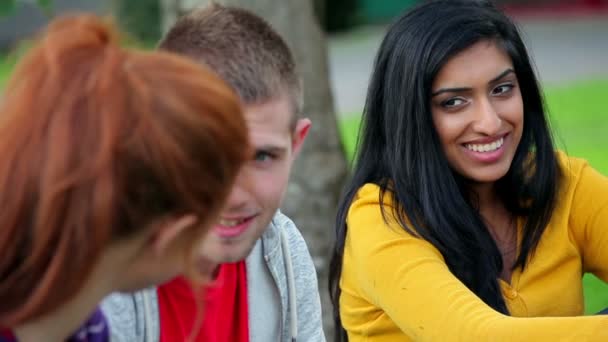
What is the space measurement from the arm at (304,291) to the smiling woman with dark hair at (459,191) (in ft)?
0.71

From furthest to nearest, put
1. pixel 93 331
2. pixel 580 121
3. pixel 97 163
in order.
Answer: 1. pixel 580 121
2. pixel 93 331
3. pixel 97 163

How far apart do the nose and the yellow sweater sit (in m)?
0.32

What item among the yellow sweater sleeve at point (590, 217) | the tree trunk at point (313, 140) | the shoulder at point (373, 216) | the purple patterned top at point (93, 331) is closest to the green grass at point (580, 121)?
the tree trunk at point (313, 140)

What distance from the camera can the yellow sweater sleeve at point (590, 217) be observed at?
315 centimetres

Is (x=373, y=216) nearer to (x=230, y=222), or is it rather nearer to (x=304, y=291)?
(x=304, y=291)

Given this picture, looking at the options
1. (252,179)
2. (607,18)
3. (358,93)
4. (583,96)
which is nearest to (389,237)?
(252,179)

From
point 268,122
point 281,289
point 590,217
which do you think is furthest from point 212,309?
point 590,217

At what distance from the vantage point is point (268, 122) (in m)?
2.27

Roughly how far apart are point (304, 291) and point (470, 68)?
2.43 ft

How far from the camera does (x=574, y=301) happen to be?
3164 millimetres

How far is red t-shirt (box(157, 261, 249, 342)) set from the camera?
8.05ft

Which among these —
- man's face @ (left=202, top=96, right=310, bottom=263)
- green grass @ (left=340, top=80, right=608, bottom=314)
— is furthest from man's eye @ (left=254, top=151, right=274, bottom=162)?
green grass @ (left=340, top=80, right=608, bottom=314)

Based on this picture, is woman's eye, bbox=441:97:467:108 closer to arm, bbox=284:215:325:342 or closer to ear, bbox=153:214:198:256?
arm, bbox=284:215:325:342

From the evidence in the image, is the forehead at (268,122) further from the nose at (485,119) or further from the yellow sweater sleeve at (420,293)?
the nose at (485,119)
